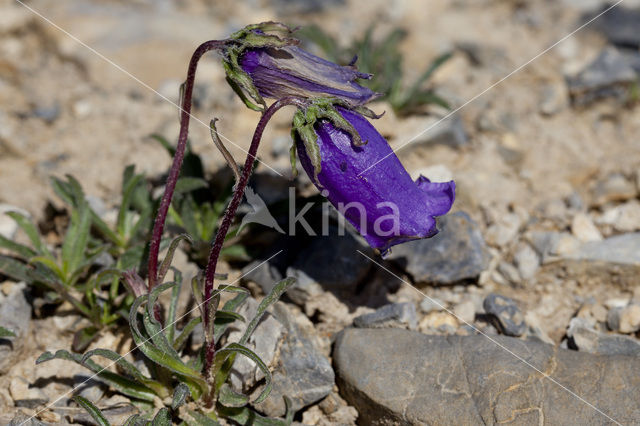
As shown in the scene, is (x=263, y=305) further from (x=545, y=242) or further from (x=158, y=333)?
(x=545, y=242)

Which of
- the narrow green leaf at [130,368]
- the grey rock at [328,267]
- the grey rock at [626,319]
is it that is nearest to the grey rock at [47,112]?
the grey rock at [328,267]

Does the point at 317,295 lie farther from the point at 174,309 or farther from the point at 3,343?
the point at 3,343

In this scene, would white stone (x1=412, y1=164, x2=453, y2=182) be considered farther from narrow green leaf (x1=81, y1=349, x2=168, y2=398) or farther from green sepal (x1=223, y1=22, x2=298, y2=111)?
narrow green leaf (x1=81, y1=349, x2=168, y2=398)

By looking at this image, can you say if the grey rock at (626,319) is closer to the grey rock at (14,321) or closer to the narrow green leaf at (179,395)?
the narrow green leaf at (179,395)

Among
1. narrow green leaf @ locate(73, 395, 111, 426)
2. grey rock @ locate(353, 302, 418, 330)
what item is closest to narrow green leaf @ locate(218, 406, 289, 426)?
narrow green leaf @ locate(73, 395, 111, 426)

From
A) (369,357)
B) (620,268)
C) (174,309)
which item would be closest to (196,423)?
(174,309)

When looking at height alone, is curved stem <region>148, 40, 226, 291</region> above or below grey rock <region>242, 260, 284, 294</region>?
above
